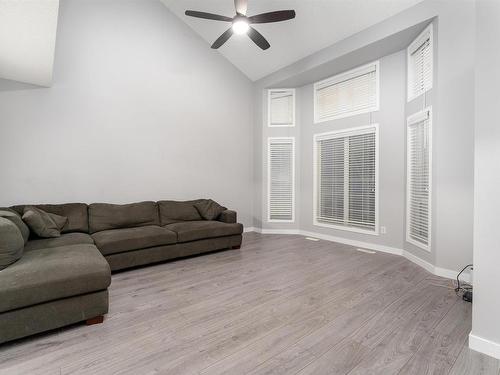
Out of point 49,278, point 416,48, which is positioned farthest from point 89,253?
point 416,48

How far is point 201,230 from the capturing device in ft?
13.1

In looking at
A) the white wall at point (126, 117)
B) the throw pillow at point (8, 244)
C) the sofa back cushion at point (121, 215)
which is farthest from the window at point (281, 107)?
the throw pillow at point (8, 244)

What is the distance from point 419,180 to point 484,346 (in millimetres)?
2448

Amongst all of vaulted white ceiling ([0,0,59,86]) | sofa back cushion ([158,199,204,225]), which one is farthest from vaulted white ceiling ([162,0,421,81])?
sofa back cushion ([158,199,204,225])

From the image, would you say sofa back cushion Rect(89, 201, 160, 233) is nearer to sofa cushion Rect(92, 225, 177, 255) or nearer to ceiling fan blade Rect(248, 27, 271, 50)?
sofa cushion Rect(92, 225, 177, 255)

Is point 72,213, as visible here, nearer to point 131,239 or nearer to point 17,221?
point 17,221

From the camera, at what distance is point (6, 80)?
135 inches

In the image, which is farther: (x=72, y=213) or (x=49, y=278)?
(x=72, y=213)

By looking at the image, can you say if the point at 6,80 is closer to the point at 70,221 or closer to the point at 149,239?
the point at 70,221

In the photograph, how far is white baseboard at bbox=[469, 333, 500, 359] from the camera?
1676mm

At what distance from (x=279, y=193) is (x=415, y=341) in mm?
4079

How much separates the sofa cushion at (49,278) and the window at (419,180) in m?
3.91

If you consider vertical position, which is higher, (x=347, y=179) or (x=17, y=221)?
(x=347, y=179)

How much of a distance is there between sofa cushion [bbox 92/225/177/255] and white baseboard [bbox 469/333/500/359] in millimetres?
3306
